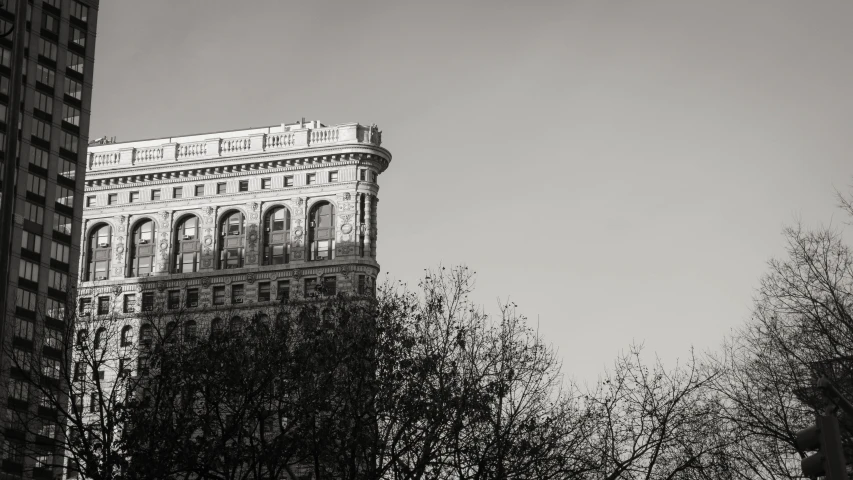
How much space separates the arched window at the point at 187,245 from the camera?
119m

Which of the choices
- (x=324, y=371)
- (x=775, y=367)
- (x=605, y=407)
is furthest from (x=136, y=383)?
(x=775, y=367)

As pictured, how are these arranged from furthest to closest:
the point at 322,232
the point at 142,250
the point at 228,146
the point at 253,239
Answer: the point at 142,250 < the point at 228,146 < the point at 253,239 < the point at 322,232

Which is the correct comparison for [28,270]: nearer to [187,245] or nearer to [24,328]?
[24,328]

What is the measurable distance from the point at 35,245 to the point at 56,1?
808 inches

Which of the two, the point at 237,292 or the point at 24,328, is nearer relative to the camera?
the point at 24,328

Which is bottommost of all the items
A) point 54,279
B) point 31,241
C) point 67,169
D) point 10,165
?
point 10,165

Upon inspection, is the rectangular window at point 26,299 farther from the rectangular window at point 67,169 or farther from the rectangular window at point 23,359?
the rectangular window at point 67,169

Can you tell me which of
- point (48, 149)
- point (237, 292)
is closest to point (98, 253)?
point (237, 292)

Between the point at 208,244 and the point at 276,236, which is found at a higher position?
the point at 276,236

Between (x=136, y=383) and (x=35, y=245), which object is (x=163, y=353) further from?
(x=35, y=245)

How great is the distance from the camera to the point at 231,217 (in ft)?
393

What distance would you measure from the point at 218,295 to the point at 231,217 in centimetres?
836

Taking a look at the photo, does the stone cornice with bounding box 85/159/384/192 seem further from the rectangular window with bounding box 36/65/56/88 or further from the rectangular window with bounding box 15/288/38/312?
the rectangular window with bounding box 15/288/38/312

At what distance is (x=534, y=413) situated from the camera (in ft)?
129
